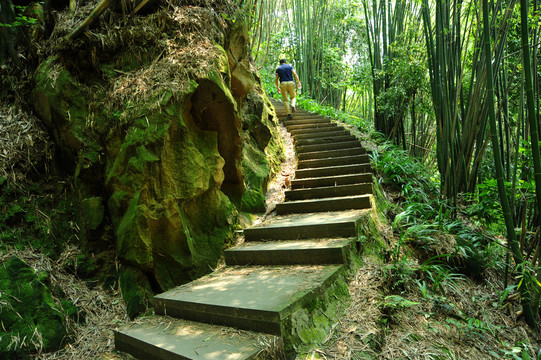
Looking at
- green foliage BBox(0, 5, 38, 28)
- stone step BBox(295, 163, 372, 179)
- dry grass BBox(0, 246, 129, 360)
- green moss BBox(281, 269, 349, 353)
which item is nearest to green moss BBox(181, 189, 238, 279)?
dry grass BBox(0, 246, 129, 360)

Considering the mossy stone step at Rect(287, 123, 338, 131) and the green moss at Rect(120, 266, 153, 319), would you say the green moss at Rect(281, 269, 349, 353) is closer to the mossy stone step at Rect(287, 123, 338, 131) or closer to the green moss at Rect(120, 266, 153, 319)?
the green moss at Rect(120, 266, 153, 319)

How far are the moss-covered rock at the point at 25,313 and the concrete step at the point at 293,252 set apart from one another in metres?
1.38

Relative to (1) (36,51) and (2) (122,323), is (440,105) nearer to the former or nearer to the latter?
(2) (122,323)

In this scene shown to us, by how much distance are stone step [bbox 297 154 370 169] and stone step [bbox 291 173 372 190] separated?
0.65 metres

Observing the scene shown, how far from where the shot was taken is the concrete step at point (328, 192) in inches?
147

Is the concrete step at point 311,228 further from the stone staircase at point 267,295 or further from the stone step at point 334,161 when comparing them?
the stone step at point 334,161

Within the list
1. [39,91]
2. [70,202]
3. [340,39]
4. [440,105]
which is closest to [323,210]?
[440,105]

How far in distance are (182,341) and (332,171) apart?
3237 mm

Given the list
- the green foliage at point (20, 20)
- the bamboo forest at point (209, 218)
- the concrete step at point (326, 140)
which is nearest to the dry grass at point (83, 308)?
the bamboo forest at point (209, 218)

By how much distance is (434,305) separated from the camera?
2.33m

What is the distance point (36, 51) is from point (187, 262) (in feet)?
8.61

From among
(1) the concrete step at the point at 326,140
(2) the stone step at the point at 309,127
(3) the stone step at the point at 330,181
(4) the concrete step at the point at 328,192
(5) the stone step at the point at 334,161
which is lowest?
(4) the concrete step at the point at 328,192

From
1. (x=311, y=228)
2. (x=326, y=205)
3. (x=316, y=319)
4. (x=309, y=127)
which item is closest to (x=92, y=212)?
(x=311, y=228)

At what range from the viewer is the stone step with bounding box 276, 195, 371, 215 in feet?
10.9
